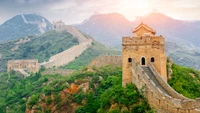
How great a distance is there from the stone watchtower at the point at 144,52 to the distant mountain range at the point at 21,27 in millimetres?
146664

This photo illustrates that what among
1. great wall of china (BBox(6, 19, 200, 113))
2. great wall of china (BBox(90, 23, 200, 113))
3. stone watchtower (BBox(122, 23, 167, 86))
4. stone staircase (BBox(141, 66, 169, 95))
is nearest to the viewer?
great wall of china (BBox(6, 19, 200, 113))

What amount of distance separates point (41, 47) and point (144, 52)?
66.2 m

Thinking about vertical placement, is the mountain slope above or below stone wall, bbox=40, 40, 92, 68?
above

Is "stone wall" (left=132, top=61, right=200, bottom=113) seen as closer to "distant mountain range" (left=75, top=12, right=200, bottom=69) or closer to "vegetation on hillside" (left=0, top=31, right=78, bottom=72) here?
"vegetation on hillside" (left=0, top=31, right=78, bottom=72)

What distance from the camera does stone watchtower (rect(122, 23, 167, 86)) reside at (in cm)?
2855

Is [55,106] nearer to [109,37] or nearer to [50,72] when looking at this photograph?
[50,72]

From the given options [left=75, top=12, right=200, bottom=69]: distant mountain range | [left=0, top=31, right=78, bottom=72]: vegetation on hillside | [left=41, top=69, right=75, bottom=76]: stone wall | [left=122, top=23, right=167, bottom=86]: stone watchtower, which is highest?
[left=75, top=12, right=200, bottom=69]: distant mountain range

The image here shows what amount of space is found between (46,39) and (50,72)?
41034 mm

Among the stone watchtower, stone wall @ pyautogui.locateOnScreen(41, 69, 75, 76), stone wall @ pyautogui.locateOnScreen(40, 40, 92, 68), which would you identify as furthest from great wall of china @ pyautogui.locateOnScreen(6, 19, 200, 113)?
stone wall @ pyautogui.locateOnScreen(40, 40, 92, 68)

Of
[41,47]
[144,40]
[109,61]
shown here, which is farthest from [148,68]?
[41,47]

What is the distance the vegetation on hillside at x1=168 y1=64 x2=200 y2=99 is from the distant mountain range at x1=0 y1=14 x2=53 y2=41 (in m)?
144

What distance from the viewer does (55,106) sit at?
39344 mm

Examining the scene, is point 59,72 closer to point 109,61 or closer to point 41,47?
point 109,61

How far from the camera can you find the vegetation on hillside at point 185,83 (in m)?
28.9
